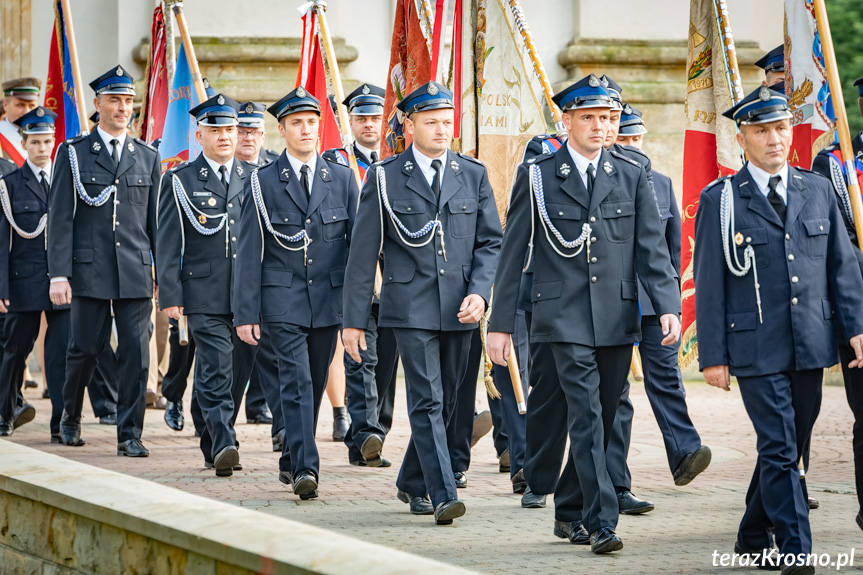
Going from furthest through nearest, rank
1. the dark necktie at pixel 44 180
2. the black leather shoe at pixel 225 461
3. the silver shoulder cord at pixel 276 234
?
the dark necktie at pixel 44 180, the black leather shoe at pixel 225 461, the silver shoulder cord at pixel 276 234

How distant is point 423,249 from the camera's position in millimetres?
7176

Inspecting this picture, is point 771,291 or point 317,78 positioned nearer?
point 771,291

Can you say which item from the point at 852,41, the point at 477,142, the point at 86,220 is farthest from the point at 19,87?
the point at 852,41

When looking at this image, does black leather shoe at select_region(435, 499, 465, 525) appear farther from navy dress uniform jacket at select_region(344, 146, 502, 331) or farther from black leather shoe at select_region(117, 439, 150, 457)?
black leather shoe at select_region(117, 439, 150, 457)

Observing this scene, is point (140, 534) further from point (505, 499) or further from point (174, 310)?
point (174, 310)

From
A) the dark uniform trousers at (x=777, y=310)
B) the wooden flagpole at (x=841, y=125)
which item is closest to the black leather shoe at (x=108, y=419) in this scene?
the dark uniform trousers at (x=777, y=310)

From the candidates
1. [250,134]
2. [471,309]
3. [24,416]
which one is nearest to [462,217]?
[471,309]

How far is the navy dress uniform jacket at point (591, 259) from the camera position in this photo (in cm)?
626

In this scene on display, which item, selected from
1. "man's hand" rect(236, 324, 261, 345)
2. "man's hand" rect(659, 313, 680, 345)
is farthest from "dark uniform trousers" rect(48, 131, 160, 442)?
"man's hand" rect(659, 313, 680, 345)

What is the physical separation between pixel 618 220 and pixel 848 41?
3274cm

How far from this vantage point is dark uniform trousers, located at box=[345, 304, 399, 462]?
923cm

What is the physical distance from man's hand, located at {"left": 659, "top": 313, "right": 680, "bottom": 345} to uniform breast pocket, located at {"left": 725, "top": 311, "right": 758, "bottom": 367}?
12.4 inches

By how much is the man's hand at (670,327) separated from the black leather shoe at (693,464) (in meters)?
1.54

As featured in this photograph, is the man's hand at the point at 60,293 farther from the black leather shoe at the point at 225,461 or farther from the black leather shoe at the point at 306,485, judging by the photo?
the black leather shoe at the point at 306,485
